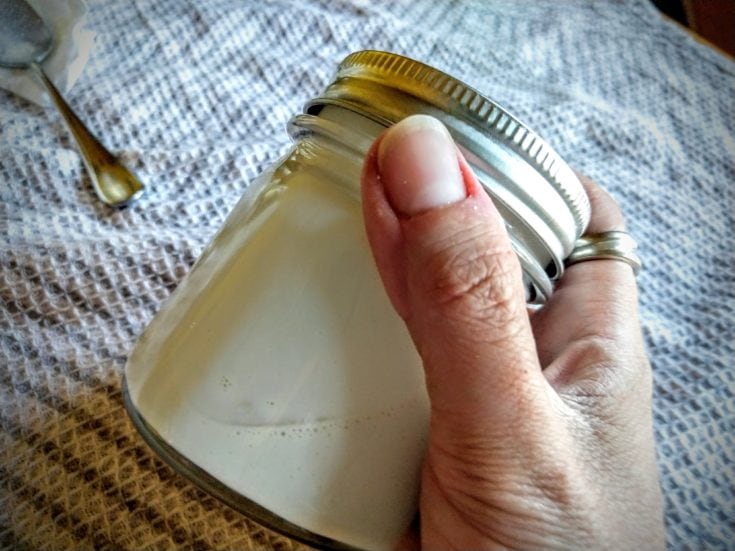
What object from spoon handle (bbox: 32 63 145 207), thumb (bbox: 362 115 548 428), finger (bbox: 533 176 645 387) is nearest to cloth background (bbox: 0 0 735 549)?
spoon handle (bbox: 32 63 145 207)

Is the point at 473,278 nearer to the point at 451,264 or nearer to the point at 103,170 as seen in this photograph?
the point at 451,264

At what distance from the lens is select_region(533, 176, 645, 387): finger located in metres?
0.42

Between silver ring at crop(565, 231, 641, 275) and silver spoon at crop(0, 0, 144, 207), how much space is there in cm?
39

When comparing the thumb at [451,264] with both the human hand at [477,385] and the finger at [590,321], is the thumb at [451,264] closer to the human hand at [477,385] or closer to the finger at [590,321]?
the human hand at [477,385]

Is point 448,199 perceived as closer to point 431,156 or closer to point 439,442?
point 431,156

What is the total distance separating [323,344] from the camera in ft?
0.98

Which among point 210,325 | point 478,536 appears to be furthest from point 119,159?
point 478,536

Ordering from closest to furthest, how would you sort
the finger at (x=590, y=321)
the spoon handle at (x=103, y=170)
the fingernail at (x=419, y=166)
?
the fingernail at (x=419, y=166), the finger at (x=590, y=321), the spoon handle at (x=103, y=170)

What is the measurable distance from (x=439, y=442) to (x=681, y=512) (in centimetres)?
29

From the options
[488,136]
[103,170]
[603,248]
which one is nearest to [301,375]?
[488,136]

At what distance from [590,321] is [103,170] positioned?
0.45m

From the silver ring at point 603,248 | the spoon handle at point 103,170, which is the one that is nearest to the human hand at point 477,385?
the silver ring at point 603,248

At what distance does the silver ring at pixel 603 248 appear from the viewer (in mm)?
444

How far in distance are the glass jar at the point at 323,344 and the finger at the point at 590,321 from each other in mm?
119
